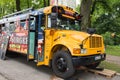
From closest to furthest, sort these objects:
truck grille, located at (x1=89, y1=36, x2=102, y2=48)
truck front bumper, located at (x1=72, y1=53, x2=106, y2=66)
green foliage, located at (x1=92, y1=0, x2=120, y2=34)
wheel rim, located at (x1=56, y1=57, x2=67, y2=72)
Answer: truck front bumper, located at (x1=72, y1=53, x2=106, y2=66) < wheel rim, located at (x1=56, y1=57, x2=67, y2=72) < truck grille, located at (x1=89, y1=36, x2=102, y2=48) < green foliage, located at (x1=92, y1=0, x2=120, y2=34)

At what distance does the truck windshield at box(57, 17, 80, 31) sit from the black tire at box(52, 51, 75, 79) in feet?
4.15

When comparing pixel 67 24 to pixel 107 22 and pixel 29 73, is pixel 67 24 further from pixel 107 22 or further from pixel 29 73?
pixel 107 22

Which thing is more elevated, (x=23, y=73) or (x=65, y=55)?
(x=65, y=55)

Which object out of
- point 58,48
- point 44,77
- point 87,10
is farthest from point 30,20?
point 87,10

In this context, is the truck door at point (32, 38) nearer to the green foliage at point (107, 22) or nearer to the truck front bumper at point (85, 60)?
the truck front bumper at point (85, 60)

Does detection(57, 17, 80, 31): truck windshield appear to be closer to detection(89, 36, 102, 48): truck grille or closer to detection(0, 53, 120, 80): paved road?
detection(89, 36, 102, 48): truck grille

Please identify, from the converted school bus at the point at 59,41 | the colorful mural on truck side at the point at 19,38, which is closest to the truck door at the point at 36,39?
the converted school bus at the point at 59,41

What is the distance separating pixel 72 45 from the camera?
25.8 ft

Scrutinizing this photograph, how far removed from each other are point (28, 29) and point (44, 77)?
243cm

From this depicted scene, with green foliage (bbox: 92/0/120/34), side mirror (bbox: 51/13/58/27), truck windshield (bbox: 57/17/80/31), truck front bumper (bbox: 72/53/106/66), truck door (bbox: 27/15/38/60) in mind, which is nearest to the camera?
truck front bumper (bbox: 72/53/106/66)

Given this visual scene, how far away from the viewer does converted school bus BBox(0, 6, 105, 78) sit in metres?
7.91

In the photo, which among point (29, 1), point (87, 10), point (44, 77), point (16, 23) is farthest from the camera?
point (29, 1)

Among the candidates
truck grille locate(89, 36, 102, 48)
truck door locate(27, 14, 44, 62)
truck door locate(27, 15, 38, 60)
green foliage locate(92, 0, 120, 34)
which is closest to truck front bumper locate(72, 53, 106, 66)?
truck grille locate(89, 36, 102, 48)

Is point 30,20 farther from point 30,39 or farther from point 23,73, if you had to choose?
point 23,73
